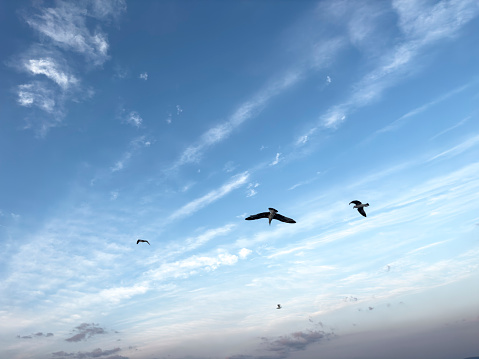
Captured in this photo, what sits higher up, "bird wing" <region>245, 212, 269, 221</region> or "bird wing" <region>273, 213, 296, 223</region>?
"bird wing" <region>245, 212, 269, 221</region>

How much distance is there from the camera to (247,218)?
67.0m

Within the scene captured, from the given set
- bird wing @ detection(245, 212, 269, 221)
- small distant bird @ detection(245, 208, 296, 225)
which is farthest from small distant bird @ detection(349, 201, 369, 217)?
bird wing @ detection(245, 212, 269, 221)

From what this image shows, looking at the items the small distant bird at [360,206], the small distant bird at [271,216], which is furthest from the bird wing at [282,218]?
the small distant bird at [360,206]

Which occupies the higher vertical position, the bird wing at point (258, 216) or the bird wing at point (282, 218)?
the bird wing at point (258, 216)

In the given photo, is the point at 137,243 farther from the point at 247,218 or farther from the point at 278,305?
the point at 278,305

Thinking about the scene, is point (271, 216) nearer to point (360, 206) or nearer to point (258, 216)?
point (258, 216)

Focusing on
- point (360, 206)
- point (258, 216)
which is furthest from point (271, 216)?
point (360, 206)

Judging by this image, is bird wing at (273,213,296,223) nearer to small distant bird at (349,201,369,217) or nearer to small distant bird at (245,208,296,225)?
small distant bird at (245,208,296,225)

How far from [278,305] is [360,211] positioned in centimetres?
3385

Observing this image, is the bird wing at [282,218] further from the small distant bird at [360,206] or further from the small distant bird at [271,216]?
the small distant bird at [360,206]

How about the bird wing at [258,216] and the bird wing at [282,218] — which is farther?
the bird wing at [282,218]

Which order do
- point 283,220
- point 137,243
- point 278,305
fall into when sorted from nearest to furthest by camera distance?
point 283,220 → point 137,243 → point 278,305

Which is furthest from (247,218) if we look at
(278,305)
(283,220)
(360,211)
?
(278,305)

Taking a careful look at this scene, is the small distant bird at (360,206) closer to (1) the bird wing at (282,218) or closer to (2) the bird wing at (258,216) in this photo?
(1) the bird wing at (282,218)
